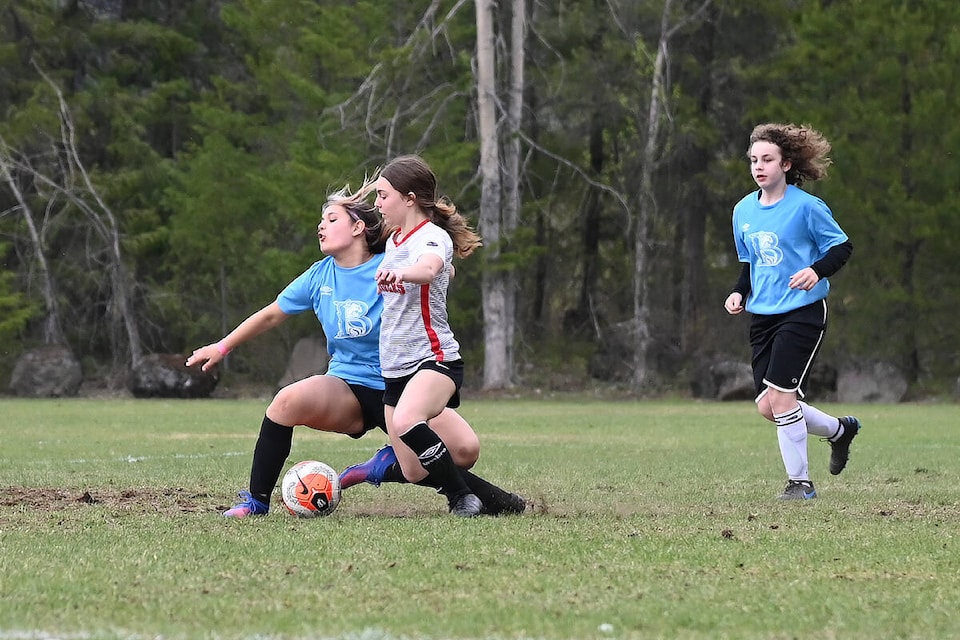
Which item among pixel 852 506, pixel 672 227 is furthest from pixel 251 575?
pixel 672 227

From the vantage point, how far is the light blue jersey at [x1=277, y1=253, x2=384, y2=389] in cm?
699

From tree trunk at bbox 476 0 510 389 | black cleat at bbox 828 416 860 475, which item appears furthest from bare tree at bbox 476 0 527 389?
black cleat at bbox 828 416 860 475

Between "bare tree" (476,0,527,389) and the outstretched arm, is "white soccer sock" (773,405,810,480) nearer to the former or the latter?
the outstretched arm

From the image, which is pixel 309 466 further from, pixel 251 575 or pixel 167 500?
pixel 251 575

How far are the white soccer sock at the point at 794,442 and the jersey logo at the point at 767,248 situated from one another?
0.81 metres

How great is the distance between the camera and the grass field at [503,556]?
4.01 meters

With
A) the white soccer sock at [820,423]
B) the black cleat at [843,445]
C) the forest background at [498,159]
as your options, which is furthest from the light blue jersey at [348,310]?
the forest background at [498,159]

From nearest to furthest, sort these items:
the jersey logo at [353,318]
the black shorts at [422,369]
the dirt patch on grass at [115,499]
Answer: the black shorts at [422,369] → the jersey logo at [353,318] → the dirt patch on grass at [115,499]

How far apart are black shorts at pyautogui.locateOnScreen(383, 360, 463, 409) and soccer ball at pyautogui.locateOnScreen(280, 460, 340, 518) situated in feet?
1.55

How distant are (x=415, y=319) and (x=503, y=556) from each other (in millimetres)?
1663

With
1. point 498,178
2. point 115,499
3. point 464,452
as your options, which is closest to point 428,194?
point 464,452

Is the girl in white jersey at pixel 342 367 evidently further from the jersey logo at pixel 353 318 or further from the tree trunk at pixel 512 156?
the tree trunk at pixel 512 156

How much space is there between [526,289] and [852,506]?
92.4 ft

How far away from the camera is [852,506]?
23.8ft
